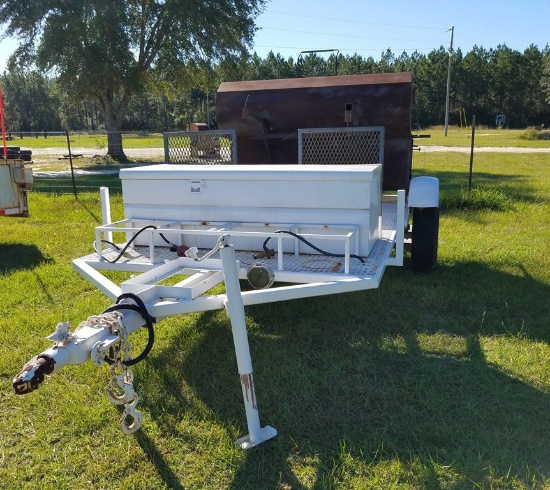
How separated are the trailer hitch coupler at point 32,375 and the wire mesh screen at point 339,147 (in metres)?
3.72

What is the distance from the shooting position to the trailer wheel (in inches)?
198

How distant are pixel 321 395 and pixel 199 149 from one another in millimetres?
3227

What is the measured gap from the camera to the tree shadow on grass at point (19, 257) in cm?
627

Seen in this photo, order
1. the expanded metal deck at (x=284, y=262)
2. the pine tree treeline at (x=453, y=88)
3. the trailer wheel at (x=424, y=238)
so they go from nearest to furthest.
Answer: the expanded metal deck at (x=284, y=262) → the trailer wheel at (x=424, y=238) → the pine tree treeline at (x=453, y=88)

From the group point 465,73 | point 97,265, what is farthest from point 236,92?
point 465,73

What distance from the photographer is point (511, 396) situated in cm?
325

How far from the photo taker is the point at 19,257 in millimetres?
6730

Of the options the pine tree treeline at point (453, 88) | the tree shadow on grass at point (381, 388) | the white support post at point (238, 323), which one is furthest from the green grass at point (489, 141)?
the pine tree treeline at point (453, 88)

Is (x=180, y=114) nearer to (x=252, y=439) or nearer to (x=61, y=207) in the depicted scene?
(x=61, y=207)

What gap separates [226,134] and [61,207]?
5975mm

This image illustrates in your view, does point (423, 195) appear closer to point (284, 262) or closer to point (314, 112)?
point (314, 112)

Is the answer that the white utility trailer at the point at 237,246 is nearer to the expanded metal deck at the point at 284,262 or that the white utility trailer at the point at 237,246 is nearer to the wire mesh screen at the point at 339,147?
the expanded metal deck at the point at 284,262

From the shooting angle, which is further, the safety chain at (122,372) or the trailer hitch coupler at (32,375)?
the safety chain at (122,372)

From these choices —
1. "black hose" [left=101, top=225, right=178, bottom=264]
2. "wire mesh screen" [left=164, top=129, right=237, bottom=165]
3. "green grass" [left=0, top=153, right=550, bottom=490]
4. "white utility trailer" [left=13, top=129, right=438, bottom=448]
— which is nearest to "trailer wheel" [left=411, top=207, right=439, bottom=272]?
"green grass" [left=0, top=153, right=550, bottom=490]
